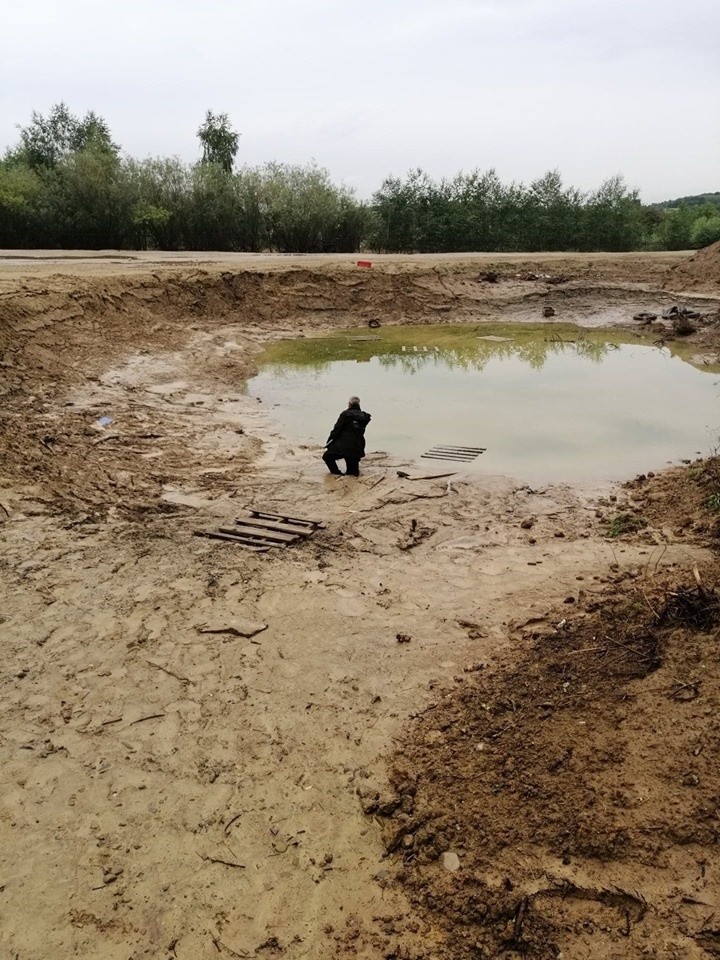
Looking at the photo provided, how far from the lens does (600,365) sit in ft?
52.0

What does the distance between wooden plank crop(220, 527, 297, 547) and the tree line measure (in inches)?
949

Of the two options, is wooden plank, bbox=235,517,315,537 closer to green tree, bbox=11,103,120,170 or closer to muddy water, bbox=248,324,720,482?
muddy water, bbox=248,324,720,482

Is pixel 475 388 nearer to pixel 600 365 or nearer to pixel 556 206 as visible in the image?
pixel 600 365

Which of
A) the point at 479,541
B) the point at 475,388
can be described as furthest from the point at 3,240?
the point at 479,541

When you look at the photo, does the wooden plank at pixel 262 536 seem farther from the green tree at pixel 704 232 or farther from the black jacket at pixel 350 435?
the green tree at pixel 704 232

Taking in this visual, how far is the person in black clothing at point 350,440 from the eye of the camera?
341 inches

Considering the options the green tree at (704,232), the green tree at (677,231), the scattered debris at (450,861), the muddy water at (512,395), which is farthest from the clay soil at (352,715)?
the green tree at (677,231)

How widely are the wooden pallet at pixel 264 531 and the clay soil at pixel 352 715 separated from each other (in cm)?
23

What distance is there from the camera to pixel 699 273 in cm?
2422

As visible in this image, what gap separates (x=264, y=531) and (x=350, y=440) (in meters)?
2.13

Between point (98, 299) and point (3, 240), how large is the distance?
53.2ft

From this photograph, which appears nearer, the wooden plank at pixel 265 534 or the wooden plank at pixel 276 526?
the wooden plank at pixel 265 534

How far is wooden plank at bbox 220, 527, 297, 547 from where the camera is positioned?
684 centimetres

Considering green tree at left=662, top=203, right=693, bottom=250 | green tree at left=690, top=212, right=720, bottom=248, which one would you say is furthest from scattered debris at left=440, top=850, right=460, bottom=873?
green tree at left=662, top=203, right=693, bottom=250
